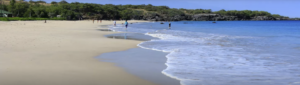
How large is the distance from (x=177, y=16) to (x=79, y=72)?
541 feet

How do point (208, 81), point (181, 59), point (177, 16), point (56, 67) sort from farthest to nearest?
Result: point (177, 16) < point (181, 59) < point (56, 67) < point (208, 81)

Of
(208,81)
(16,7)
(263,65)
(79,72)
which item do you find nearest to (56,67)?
(79,72)

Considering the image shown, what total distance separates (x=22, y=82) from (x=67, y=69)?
4.98 ft

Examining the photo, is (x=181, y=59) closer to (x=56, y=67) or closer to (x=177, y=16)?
(x=56, y=67)

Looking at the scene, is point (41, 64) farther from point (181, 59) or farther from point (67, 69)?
point (181, 59)

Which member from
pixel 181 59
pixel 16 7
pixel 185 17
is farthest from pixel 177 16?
pixel 181 59

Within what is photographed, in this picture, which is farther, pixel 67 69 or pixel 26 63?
pixel 26 63

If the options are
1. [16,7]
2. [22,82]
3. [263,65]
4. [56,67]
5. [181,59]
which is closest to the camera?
[22,82]

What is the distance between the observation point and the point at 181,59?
30.0ft

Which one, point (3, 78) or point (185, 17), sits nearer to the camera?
point (3, 78)

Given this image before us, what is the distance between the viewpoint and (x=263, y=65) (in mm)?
8148

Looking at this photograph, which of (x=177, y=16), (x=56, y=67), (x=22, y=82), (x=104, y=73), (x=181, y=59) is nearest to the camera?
(x=22, y=82)

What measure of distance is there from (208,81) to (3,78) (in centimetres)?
413

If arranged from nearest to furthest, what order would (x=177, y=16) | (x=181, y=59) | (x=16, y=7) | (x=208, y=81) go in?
(x=208, y=81)
(x=181, y=59)
(x=16, y=7)
(x=177, y=16)
